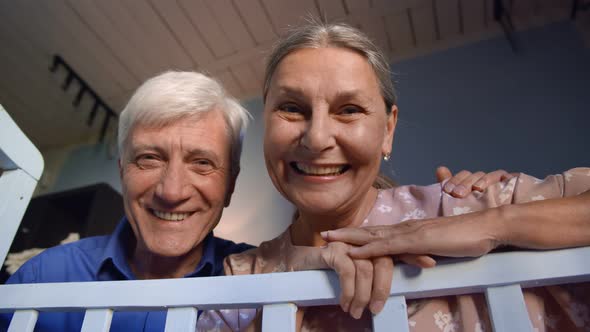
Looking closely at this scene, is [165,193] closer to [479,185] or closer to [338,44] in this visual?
[338,44]

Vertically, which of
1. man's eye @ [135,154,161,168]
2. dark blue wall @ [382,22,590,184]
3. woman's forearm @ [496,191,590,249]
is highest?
woman's forearm @ [496,191,590,249]

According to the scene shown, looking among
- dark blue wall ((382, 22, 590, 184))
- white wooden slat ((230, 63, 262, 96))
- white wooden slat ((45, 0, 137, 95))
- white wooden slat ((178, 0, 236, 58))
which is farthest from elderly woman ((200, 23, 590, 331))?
white wooden slat ((45, 0, 137, 95))

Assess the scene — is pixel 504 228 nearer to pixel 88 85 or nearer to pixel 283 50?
pixel 283 50

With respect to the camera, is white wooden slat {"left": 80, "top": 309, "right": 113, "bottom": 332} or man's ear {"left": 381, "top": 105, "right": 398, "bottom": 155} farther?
man's ear {"left": 381, "top": 105, "right": 398, "bottom": 155}

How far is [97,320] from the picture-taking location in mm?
482

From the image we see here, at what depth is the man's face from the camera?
945 mm

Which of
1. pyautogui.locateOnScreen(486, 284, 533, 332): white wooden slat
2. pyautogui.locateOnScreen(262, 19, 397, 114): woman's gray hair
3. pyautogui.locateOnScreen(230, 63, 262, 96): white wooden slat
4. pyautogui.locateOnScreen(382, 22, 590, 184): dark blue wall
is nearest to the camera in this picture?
pyautogui.locateOnScreen(486, 284, 533, 332): white wooden slat

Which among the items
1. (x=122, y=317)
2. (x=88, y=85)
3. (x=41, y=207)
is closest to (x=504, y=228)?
(x=122, y=317)

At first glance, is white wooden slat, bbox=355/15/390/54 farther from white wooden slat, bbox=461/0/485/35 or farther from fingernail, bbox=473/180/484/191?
fingernail, bbox=473/180/484/191

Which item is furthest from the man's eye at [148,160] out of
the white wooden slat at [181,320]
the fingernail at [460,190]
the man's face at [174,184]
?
the fingernail at [460,190]

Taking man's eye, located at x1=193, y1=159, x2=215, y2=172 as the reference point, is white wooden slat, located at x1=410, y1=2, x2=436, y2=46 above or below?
below

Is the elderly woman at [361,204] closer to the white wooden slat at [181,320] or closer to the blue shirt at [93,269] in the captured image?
the white wooden slat at [181,320]

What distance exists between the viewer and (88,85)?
7.59ft

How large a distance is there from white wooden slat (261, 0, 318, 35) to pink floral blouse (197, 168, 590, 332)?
1.28 m
